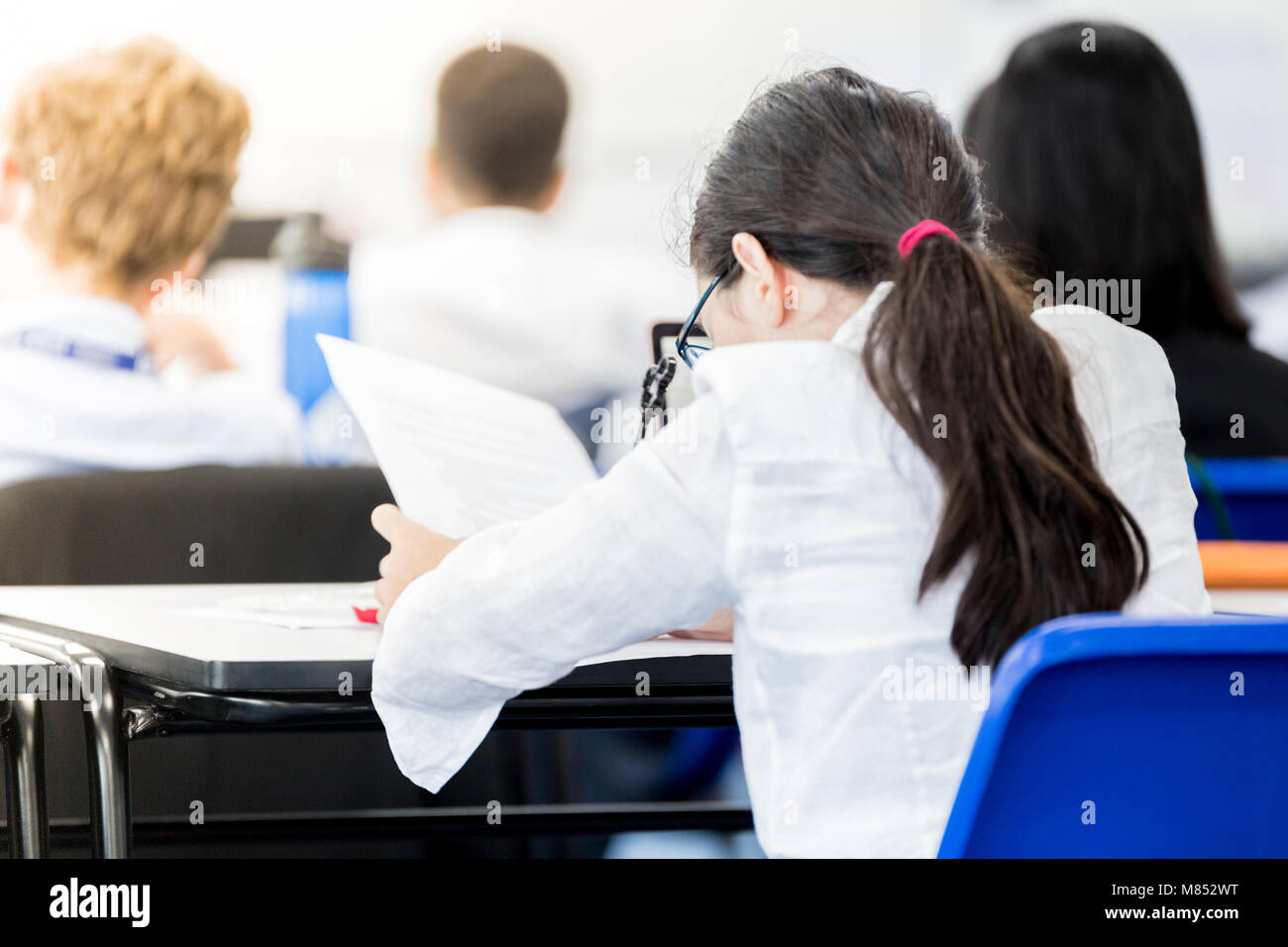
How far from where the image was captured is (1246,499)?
197 cm

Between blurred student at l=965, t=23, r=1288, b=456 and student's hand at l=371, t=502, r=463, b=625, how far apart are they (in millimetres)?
1136

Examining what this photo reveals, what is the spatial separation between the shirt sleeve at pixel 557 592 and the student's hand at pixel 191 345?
193 centimetres

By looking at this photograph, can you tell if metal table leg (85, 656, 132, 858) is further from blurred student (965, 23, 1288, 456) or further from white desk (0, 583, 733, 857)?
blurred student (965, 23, 1288, 456)

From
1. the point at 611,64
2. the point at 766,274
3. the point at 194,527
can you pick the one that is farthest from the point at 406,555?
the point at 611,64

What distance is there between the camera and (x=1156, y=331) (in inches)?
73.6

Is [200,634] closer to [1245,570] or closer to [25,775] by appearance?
[25,775]

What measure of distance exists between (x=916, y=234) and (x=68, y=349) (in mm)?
1386

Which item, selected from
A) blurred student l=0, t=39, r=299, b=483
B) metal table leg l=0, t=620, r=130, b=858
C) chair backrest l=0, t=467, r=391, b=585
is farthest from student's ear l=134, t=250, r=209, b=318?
metal table leg l=0, t=620, r=130, b=858

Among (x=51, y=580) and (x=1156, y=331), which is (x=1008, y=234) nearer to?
(x=1156, y=331)

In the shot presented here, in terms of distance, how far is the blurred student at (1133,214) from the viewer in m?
1.86

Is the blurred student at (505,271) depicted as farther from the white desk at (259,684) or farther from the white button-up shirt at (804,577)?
the white button-up shirt at (804,577)

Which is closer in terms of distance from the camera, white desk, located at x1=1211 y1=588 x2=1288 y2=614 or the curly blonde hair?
white desk, located at x1=1211 y1=588 x2=1288 y2=614

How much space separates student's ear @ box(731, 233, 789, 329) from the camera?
0.92 m
